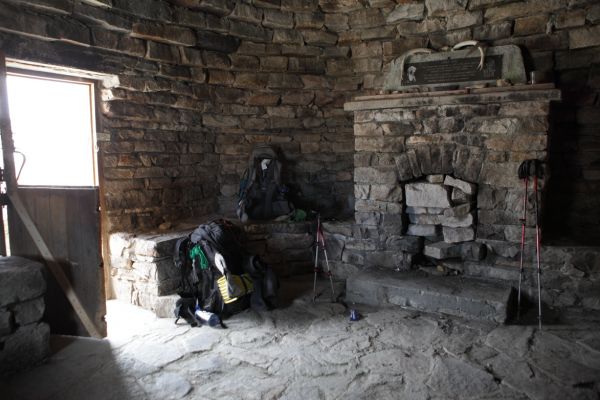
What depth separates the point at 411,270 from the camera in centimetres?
486

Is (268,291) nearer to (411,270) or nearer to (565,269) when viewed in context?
(411,270)

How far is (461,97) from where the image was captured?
4.38 meters

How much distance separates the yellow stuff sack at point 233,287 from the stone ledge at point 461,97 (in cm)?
237

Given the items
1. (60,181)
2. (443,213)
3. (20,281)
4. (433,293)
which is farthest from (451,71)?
(20,281)

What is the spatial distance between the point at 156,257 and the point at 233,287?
0.93 meters

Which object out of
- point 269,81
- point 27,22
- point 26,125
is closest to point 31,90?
point 26,125

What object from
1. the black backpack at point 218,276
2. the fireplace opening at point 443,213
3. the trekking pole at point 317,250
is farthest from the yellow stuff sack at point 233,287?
the fireplace opening at point 443,213

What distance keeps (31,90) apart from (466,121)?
14.5 ft

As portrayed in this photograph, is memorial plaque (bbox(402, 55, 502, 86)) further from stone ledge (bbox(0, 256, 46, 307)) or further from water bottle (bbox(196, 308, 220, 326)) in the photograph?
stone ledge (bbox(0, 256, 46, 307))

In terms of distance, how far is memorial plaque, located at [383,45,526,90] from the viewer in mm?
4442

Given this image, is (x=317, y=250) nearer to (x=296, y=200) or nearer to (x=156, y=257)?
(x=296, y=200)

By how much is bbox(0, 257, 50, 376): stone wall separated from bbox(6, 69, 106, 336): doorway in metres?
0.35

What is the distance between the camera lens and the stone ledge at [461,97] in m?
4.07

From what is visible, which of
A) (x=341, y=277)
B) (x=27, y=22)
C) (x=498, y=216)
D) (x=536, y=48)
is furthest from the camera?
(x=341, y=277)
